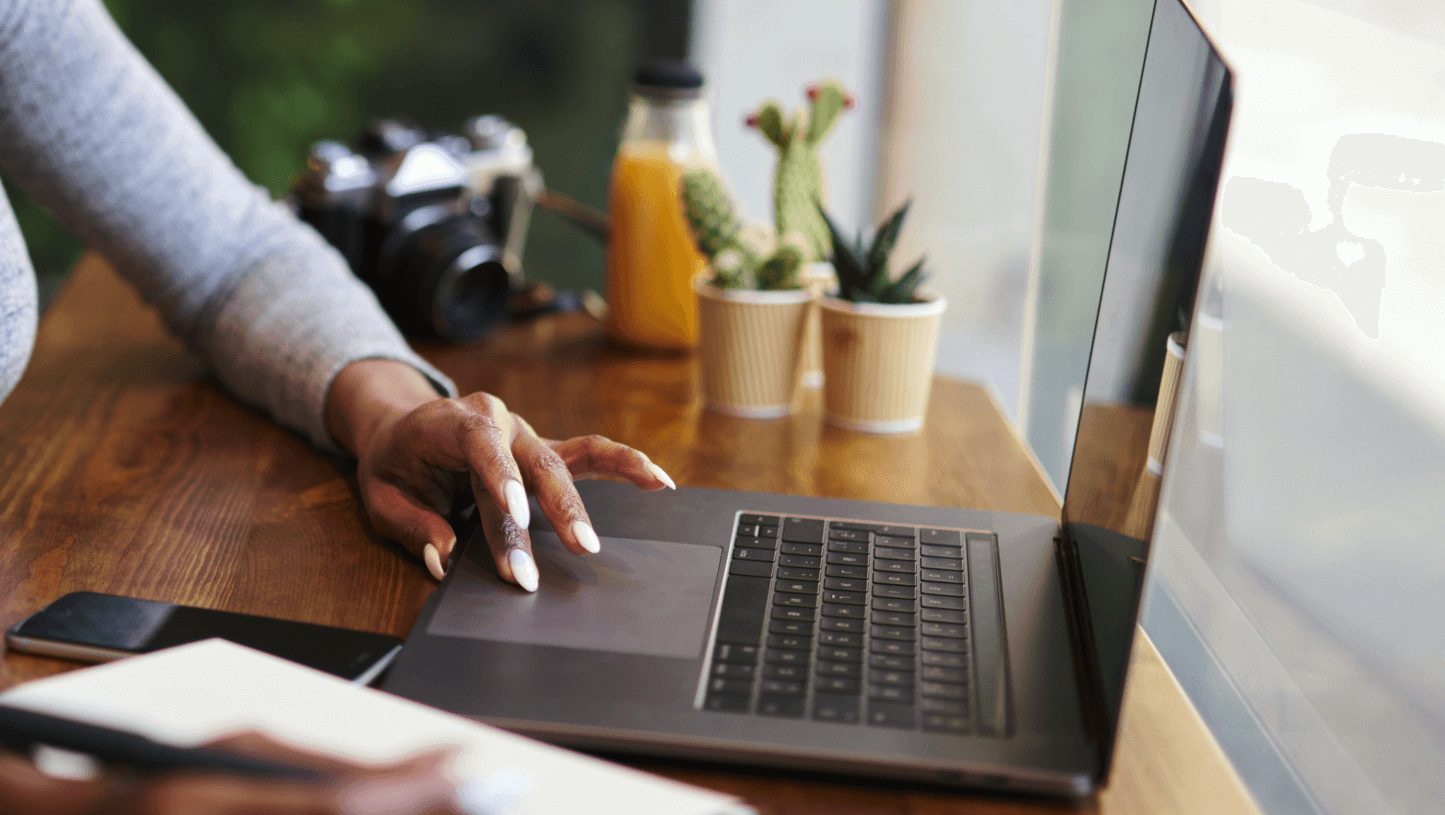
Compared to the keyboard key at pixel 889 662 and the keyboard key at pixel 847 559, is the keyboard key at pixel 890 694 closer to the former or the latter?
the keyboard key at pixel 889 662

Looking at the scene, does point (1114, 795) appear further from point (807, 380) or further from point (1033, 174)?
point (1033, 174)

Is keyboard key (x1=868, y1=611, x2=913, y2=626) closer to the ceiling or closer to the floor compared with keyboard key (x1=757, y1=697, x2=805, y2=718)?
closer to the floor

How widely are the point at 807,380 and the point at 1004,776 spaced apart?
0.63 m

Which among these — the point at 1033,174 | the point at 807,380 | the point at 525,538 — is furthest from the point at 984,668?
the point at 1033,174

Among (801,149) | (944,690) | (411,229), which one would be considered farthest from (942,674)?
(411,229)

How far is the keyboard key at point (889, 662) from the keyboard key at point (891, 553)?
0.36 feet

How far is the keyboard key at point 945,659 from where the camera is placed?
49cm

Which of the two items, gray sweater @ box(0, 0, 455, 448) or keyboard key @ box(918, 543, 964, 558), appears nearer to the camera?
keyboard key @ box(918, 543, 964, 558)

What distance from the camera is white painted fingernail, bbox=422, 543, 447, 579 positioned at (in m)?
0.58

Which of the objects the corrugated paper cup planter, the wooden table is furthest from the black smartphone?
the corrugated paper cup planter

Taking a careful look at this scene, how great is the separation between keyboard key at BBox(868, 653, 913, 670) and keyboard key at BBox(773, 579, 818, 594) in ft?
0.23

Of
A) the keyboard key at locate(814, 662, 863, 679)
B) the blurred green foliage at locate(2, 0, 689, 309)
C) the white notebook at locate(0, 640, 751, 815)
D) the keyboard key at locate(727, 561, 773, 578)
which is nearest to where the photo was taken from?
the white notebook at locate(0, 640, 751, 815)

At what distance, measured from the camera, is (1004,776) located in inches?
16.4

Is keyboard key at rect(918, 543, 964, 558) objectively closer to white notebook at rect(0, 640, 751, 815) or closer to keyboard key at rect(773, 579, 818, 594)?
keyboard key at rect(773, 579, 818, 594)
